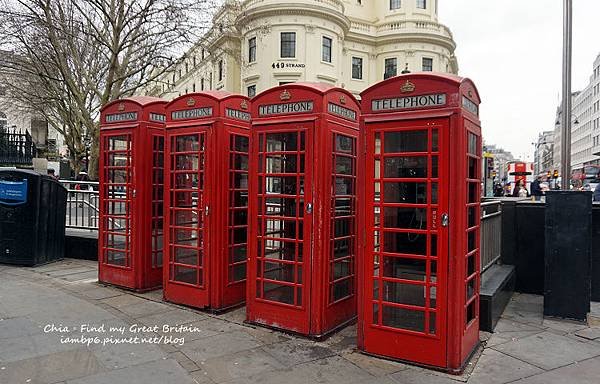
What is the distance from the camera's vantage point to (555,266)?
18.7 feet

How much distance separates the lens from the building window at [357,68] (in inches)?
1442

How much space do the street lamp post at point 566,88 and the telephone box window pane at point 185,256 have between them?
5.04 meters

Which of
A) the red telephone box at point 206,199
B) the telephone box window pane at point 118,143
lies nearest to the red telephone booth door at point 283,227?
the red telephone box at point 206,199

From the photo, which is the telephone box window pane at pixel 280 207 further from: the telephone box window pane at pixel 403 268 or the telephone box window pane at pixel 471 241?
the telephone box window pane at pixel 471 241

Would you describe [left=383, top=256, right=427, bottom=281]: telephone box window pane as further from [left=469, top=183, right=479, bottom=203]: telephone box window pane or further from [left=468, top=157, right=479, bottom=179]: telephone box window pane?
[left=468, top=157, right=479, bottom=179]: telephone box window pane

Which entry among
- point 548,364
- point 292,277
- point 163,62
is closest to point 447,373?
point 548,364

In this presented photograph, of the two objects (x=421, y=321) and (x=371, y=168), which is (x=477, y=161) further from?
(x=421, y=321)

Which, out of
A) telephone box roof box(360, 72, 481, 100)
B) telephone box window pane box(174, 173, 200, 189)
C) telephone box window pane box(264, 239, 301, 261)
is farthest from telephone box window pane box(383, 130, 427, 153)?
telephone box window pane box(174, 173, 200, 189)

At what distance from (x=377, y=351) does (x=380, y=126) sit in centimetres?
216

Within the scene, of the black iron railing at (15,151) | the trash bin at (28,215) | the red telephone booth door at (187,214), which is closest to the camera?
the red telephone booth door at (187,214)

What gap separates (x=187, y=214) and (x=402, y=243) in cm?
300

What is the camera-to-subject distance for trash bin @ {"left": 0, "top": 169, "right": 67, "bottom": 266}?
8.09 metres

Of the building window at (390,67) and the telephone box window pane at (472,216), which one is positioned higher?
the building window at (390,67)

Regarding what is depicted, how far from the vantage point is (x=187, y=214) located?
6.15 metres
